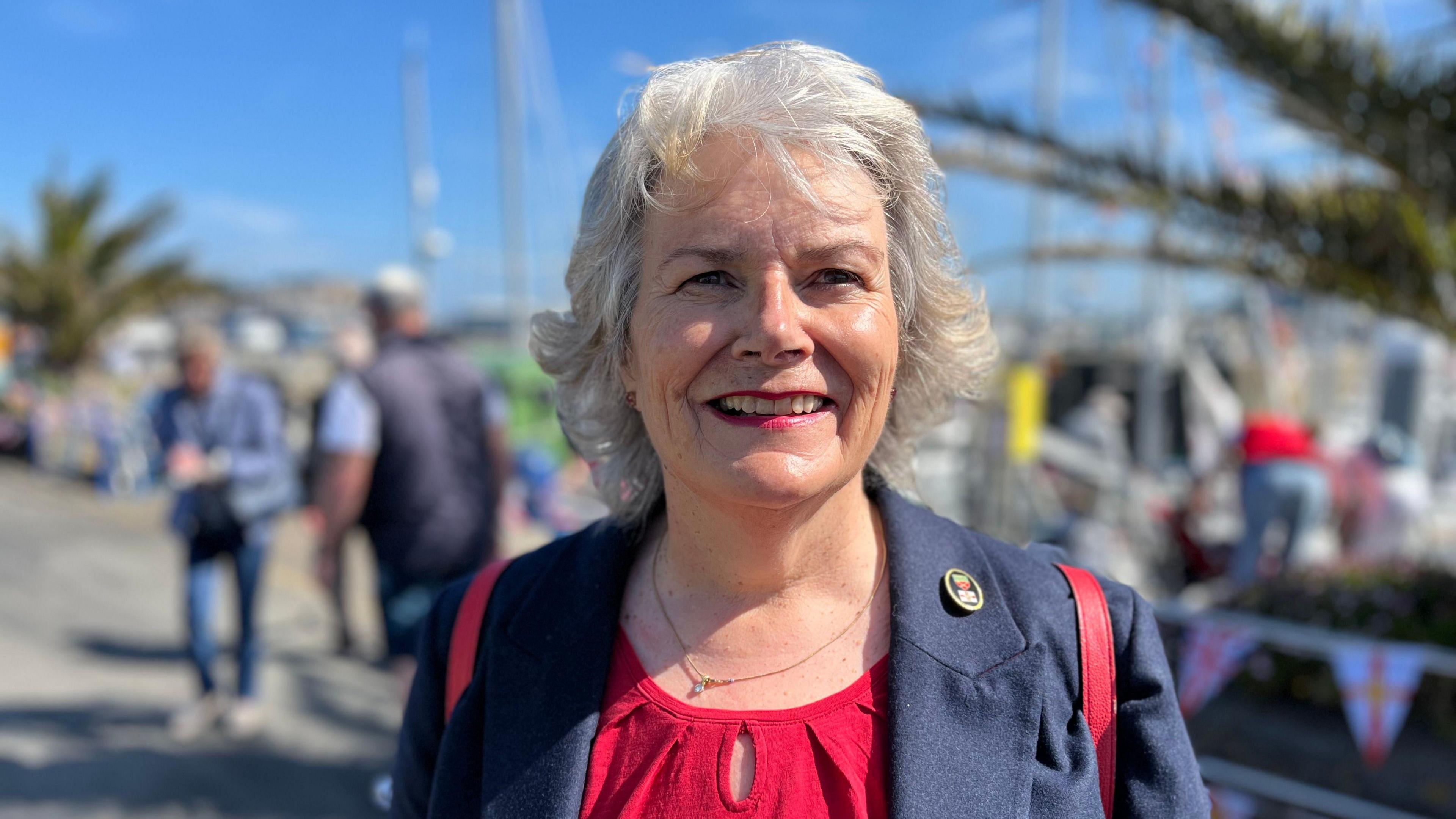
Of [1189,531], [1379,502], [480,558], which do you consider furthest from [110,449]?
[1379,502]

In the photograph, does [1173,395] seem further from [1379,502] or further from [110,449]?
[110,449]

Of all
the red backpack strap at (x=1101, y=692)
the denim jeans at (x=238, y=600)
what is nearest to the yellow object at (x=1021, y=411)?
the denim jeans at (x=238, y=600)

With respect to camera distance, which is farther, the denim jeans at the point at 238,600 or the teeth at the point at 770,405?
the denim jeans at the point at 238,600

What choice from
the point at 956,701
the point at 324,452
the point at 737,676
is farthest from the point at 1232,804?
the point at 324,452

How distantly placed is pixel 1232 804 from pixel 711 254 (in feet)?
11.3

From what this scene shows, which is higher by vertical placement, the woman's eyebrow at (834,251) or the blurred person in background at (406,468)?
the woman's eyebrow at (834,251)

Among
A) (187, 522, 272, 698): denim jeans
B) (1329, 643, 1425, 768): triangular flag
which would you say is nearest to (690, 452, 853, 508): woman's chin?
(1329, 643, 1425, 768): triangular flag

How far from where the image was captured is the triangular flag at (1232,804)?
349 centimetres

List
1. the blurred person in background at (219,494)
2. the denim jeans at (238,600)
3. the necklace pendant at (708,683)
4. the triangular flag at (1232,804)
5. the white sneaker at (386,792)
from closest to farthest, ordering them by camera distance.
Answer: the necklace pendant at (708,683)
the white sneaker at (386,792)
the triangular flag at (1232,804)
the blurred person in background at (219,494)
the denim jeans at (238,600)

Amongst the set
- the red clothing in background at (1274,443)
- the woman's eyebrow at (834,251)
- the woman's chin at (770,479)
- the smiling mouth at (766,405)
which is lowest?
the red clothing in background at (1274,443)

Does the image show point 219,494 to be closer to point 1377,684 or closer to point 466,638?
point 466,638

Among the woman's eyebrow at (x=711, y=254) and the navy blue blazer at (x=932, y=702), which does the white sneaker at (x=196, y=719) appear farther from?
the woman's eyebrow at (x=711, y=254)

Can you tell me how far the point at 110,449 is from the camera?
397 inches

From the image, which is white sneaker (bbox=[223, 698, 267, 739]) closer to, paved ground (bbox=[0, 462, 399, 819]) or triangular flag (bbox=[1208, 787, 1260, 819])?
paved ground (bbox=[0, 462, 399, 819])
